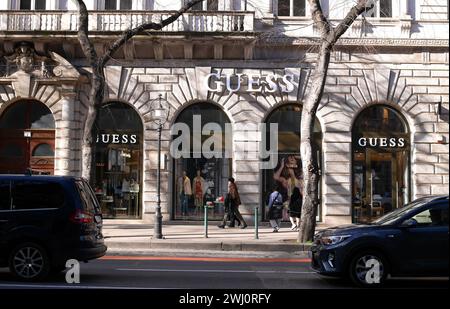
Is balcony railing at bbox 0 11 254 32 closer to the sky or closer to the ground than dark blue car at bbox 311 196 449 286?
closer to the sky

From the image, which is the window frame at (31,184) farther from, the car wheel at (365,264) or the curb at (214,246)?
the curb at (214,246)

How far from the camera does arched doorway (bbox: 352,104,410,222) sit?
70.4ft

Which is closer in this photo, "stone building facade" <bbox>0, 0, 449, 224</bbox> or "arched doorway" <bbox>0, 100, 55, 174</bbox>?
"stone building facade" <bbox>0, 0, 449, 224</bbox>

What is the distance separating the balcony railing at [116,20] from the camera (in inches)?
843

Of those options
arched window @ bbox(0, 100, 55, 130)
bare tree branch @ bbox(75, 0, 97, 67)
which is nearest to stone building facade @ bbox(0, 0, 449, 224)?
arched window @ bbox(0, 100, 55, 130)

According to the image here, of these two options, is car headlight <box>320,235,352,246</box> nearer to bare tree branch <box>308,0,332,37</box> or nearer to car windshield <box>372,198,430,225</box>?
car windshield <box>372,198,430,225</box>

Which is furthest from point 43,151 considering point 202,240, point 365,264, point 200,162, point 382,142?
point 365,264

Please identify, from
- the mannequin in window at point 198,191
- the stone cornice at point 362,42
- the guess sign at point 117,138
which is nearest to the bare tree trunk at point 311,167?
the stone cornice at point 362,42

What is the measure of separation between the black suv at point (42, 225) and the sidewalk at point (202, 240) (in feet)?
17.9

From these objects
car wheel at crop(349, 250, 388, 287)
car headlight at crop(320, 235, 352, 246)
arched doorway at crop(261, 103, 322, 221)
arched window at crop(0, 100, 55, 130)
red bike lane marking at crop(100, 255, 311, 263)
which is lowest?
red bike lane marking at crop(100, 255, 311, 263)

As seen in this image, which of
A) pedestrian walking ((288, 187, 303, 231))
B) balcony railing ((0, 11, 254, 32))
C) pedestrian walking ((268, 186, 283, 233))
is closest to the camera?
pedestrian walking ((288, 187, 303, 231))

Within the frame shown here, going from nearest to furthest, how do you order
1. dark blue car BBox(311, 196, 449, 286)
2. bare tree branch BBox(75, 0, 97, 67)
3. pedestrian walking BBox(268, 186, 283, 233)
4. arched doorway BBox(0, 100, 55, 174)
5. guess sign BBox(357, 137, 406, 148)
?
dark blue car BBox(311, 196, 449, 286) < bare tree branch BBox(75, 0, 97, 67) < pedestrian walking BBox(268, 186, 283, 233) < guess sign BBox(357, 137, 406, 148) < arched doorway BBox(0, 100, 55, 174)

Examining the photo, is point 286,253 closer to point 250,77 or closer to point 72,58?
point 250,77

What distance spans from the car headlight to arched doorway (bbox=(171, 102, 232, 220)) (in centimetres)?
1302
